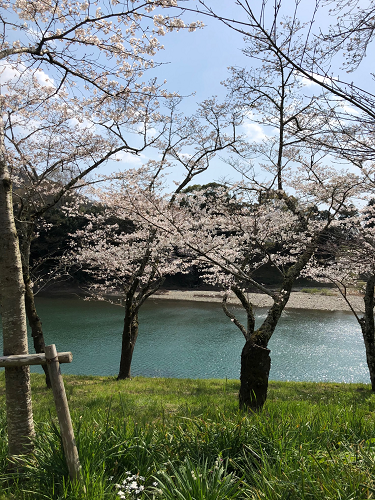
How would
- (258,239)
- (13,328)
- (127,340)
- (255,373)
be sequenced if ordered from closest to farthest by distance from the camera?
(13,328) → (255,373) → (258,239) → (127,340)

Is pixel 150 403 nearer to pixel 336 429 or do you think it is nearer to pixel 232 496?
pixel 336 429

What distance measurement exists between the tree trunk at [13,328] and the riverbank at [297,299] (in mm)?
20121

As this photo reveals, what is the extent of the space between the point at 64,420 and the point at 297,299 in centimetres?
2437

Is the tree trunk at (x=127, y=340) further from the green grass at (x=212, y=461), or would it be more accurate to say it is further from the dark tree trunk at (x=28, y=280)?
the green grass at (x=212, y=461)

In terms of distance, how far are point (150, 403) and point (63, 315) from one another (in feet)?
46.3

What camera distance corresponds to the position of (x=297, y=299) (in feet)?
79.9

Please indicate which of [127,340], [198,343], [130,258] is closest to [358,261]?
[127,340]

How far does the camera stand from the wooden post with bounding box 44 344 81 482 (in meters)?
1.86

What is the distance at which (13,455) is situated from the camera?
2176mm

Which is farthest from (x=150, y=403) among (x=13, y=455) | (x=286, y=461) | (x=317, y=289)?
(x=317, y=289)

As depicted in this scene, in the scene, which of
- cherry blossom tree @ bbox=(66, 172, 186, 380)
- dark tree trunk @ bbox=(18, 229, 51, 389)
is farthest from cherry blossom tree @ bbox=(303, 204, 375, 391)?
dark tree trunk @ bbox=(18, 229, 51, 389)

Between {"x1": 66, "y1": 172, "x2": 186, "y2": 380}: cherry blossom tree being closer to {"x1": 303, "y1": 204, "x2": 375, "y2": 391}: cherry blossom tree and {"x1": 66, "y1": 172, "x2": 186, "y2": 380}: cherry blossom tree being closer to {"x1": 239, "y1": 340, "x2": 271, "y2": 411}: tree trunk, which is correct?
{"x1": 239, "y1": 340, "x2": 271, "y2": 411}: tree trunk

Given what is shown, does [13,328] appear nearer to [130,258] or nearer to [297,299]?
[130,258]

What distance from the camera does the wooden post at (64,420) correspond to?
73.1 inches
